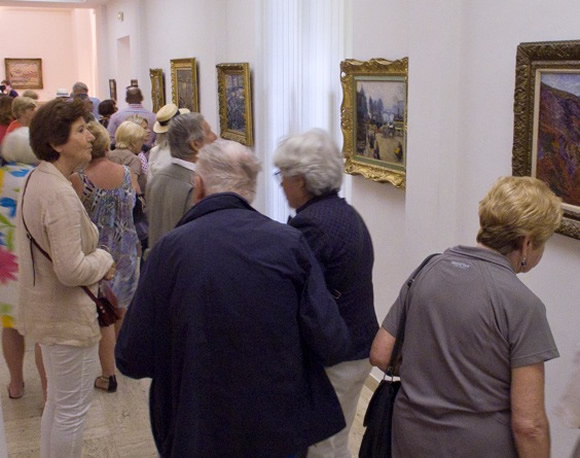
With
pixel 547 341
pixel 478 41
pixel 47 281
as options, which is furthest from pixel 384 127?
pixel 547 341

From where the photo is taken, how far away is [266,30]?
6.84m

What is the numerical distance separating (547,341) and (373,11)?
10.9ft

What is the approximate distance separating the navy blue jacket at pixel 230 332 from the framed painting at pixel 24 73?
19986 mm

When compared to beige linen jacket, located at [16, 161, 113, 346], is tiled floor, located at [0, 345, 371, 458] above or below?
below

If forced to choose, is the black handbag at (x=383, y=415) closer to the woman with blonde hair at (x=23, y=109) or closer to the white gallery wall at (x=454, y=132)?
the white gallery wall at (x=454, y=132)

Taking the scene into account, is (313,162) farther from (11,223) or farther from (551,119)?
(11,223)

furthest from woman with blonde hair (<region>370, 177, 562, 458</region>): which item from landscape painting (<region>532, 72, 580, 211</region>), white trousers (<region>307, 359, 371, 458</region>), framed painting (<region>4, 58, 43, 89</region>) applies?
framed painting (<region>4, 58, 43, 89</region>)

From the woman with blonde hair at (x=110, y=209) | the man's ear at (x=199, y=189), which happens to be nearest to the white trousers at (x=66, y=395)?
the man's ear at (x=199, y=189)

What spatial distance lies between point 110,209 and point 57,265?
162cm

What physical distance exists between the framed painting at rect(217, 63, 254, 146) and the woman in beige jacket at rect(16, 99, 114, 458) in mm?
3938

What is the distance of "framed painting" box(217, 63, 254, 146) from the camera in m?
7.29

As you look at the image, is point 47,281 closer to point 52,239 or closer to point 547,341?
point 52,239

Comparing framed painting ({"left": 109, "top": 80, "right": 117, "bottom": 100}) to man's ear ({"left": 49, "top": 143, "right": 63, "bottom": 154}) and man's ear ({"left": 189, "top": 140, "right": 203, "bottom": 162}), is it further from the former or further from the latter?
man's ear ({"left": 49, "top": 143, "right": 63, "bottom": 154})

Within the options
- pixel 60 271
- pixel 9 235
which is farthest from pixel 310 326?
pixel 9 235
